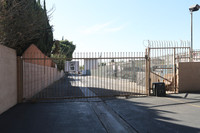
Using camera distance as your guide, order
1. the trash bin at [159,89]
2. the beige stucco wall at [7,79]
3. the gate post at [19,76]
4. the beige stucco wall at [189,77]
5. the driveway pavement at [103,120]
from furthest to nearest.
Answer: the beige stucco wall at [189,77] < the trash bin at [159,89] < the gate post at [19,76] < the beige stucco wall at [7,79] < the driveway pavement at [103,120]

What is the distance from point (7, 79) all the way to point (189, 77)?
11.0 metres

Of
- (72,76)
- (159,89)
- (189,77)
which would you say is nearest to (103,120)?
(159,89)

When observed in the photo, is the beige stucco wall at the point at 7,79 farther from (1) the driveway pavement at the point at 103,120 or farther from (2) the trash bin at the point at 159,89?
(2) the trash bin at the point at 159,89

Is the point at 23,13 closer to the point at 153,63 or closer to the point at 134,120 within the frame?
the point at 134,120

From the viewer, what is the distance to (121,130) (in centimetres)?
496

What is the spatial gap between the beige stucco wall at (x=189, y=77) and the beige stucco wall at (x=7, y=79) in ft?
32.8

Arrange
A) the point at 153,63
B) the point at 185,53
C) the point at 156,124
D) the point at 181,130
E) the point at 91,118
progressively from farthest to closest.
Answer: the point at 153,63, the point at 185,53, the point at 91,118, the point at 156,124, the point at 181,130

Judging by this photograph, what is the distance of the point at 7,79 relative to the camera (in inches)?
279

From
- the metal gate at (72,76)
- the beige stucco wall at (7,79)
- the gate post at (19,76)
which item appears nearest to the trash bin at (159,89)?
the metal gate at (72,76)

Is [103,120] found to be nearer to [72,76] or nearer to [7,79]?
[7,79]

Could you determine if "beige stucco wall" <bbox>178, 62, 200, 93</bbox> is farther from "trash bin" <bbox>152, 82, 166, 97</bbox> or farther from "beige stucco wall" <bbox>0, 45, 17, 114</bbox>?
"beige stucco wall" <bbox>0, 45, 17, 114</bbox>

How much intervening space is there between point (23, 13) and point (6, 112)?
14.9ft

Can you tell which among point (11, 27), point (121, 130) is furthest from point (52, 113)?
point (11, 27)

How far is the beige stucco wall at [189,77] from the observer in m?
11.5
